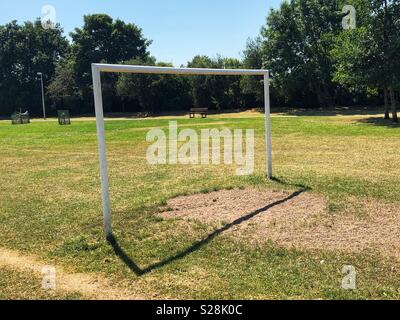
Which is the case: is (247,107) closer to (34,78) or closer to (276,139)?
(276,139)

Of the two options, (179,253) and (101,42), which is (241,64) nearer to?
(101,42)

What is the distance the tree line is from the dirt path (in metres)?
19.8

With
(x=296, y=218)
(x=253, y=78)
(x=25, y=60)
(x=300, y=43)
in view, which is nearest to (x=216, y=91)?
(x=253, y=78)

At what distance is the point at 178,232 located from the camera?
567 centimetres

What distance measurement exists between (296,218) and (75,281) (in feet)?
10.00

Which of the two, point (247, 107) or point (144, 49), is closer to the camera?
point (247, 107)

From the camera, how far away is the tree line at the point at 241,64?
854 inches

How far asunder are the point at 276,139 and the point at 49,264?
41.2 ft

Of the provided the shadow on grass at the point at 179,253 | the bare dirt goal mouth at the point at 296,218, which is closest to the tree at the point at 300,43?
the bare dirt goal mouth at the point at 296,218

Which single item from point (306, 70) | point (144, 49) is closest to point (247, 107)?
point (306, 70)

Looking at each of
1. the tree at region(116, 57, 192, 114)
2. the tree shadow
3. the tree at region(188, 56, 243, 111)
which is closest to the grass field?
the tree shadow

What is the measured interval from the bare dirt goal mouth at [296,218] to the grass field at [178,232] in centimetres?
14
